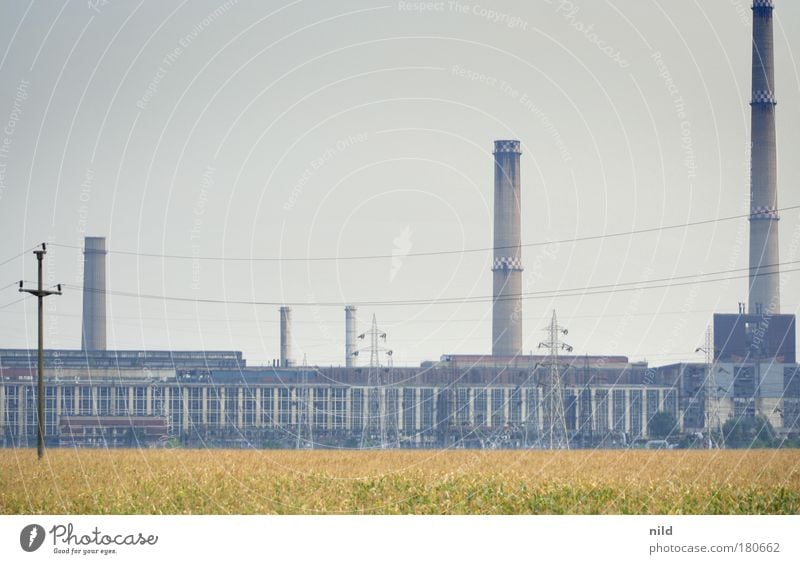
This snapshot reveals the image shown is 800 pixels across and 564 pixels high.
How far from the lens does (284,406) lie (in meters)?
122

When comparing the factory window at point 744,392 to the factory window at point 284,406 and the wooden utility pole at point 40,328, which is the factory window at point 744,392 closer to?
the factory window at point 284,406

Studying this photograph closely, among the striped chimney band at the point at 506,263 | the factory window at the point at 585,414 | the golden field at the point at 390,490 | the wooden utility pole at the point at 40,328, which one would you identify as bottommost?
the factory window at the point at 585,414

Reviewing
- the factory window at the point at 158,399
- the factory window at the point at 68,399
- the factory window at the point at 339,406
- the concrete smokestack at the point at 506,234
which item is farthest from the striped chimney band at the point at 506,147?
the factory window at the point at 68,399

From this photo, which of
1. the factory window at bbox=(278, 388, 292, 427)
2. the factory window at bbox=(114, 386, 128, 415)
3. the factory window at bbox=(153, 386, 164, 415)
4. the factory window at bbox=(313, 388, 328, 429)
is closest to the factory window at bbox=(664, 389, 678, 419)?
the factory window at bbox=(313, 388, 328, 429)

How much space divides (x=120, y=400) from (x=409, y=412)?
28.2 metres

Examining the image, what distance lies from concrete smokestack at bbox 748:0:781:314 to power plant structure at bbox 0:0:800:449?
2004mm

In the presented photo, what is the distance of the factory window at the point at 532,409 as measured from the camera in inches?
4485

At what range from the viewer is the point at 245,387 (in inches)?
4572

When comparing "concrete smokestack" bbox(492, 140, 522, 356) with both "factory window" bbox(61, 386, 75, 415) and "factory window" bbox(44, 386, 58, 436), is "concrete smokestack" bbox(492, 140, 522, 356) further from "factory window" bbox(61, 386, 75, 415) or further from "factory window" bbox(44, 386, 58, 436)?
"factory window" bbox(44, 386, 58, 436)

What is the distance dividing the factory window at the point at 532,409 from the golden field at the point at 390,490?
258 ft

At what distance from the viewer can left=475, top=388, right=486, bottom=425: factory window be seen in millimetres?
121188
